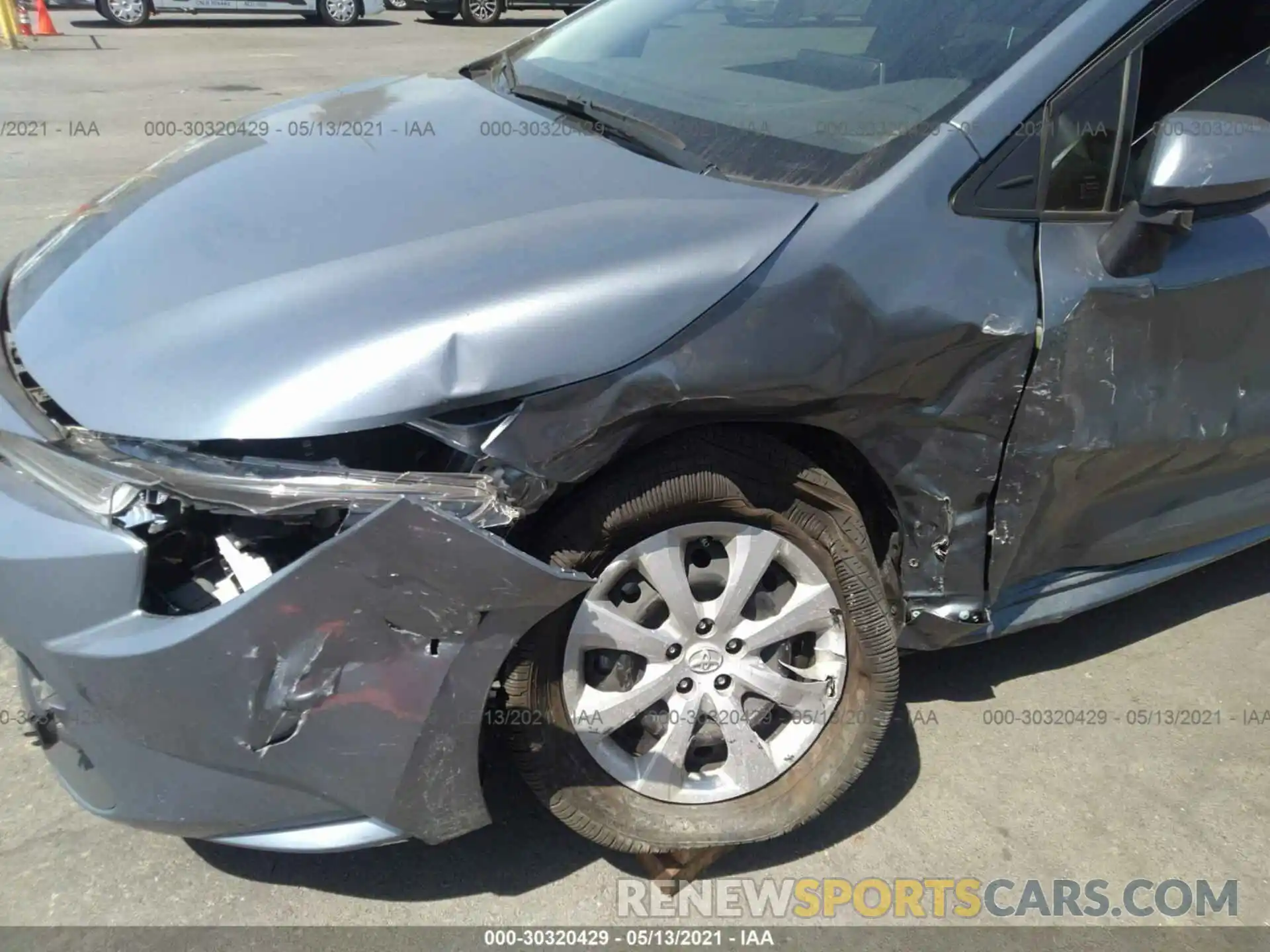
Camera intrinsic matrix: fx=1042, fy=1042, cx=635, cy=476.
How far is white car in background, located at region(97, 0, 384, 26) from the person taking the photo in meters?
15.5

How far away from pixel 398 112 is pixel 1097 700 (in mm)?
2481

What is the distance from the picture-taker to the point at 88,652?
5.80ft

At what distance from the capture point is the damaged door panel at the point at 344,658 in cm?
170

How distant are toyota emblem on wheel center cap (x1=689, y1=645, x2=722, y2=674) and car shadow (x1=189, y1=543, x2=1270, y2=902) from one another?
0.48m

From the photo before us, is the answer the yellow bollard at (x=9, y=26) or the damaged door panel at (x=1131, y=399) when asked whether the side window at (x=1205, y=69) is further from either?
the yellow bollard at (x=9, y=26)

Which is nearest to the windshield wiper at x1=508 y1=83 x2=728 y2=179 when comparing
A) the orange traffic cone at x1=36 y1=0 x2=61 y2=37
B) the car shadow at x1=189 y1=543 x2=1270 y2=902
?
the car shadow at x1=189 y1=543 x2=1270 y2=902

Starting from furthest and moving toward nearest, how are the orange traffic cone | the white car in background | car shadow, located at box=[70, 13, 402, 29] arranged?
1. car shadow, located at box=[70, 13, 402, 29]
2. the white car in background
3. the orange traffic cone

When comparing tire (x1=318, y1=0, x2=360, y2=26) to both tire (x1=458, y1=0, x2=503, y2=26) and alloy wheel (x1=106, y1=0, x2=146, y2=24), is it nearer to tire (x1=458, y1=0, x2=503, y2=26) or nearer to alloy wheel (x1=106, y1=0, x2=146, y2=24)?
tire (x1=458, y1=0, x2=503, y2=26)

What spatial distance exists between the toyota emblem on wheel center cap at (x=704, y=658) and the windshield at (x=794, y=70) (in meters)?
0.96

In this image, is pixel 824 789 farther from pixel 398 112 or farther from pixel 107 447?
pixel 398 112

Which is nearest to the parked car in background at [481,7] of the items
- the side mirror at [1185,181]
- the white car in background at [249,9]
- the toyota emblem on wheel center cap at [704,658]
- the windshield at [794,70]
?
the white car in background at [249,9]

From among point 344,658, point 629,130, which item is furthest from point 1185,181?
point 344,658

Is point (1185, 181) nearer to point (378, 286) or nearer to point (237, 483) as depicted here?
point (378, 286)

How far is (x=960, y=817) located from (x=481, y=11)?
17750 millimetres
